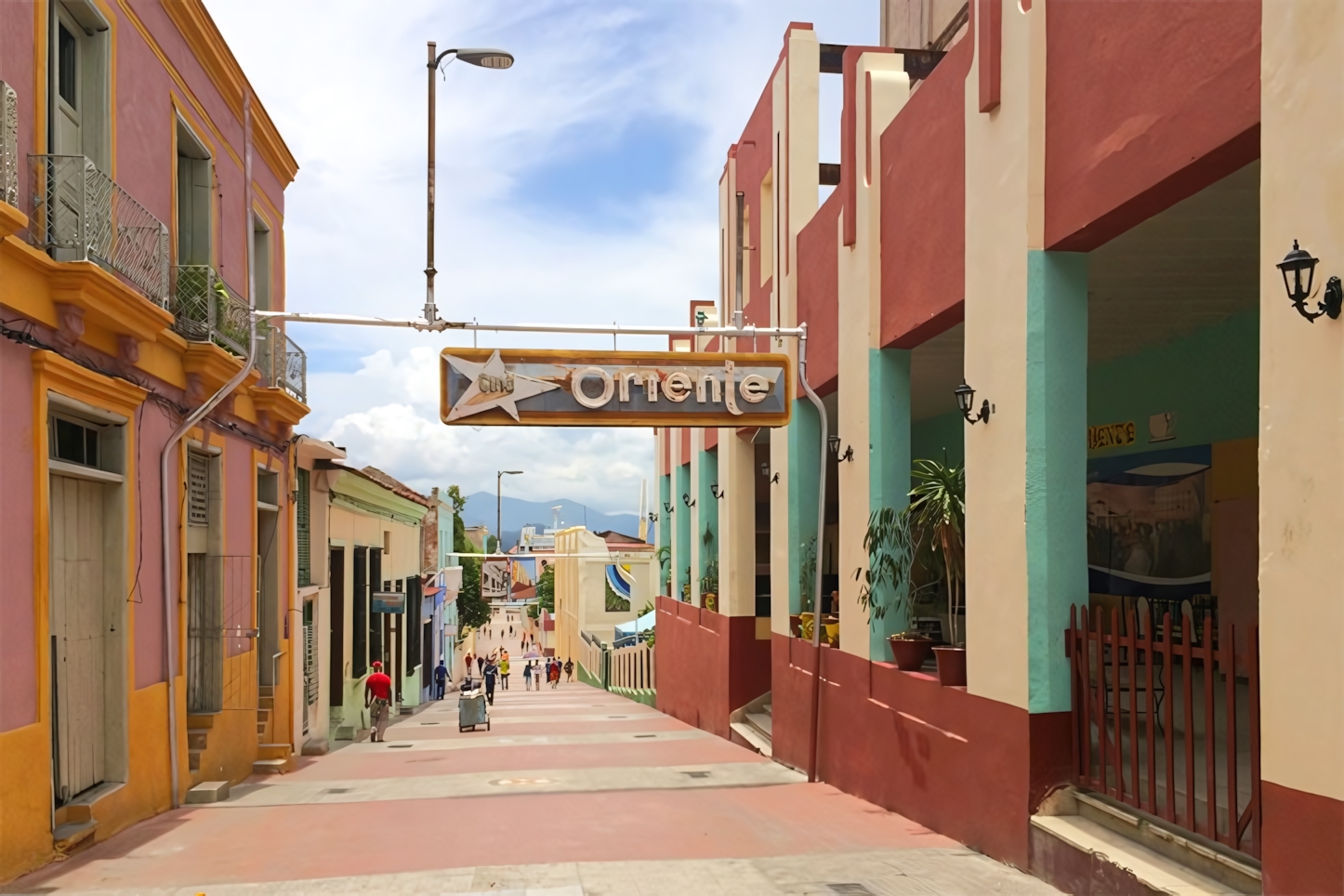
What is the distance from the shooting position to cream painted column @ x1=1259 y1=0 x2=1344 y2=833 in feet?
17.0

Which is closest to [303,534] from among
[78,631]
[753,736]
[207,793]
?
[207,793]

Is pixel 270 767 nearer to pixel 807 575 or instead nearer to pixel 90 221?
pixel 807 575

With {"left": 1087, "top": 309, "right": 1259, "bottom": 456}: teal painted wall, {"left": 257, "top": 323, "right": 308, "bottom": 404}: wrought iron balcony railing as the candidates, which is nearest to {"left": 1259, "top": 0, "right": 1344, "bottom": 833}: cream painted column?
{"left": 1087, "top": 309, "right": 1259, "bottom": 456}: teal painted wall

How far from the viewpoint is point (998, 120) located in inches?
349

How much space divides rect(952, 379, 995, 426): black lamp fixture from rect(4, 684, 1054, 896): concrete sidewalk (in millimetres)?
3177

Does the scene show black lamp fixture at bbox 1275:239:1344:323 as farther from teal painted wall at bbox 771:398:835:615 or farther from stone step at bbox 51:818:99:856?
teal painted wall at bbox 771:398:835:615

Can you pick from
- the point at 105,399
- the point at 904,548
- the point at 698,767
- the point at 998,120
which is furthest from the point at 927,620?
the point at 105,399

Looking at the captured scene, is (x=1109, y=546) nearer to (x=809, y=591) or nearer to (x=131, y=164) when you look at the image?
(x=809, y=591)

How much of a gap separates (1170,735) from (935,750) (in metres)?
3.18

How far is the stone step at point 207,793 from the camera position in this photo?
11.9m

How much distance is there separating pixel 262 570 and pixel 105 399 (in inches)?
254

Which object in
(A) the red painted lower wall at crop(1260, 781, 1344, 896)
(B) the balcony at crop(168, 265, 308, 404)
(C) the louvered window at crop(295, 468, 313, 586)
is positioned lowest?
(A) the red painted lower wall at crop(1260, 781, 1344, 896)

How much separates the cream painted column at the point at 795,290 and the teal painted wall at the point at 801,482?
1cm

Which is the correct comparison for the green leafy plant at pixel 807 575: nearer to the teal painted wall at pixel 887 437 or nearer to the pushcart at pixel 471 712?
the teal painted wall at pixel 887 437
